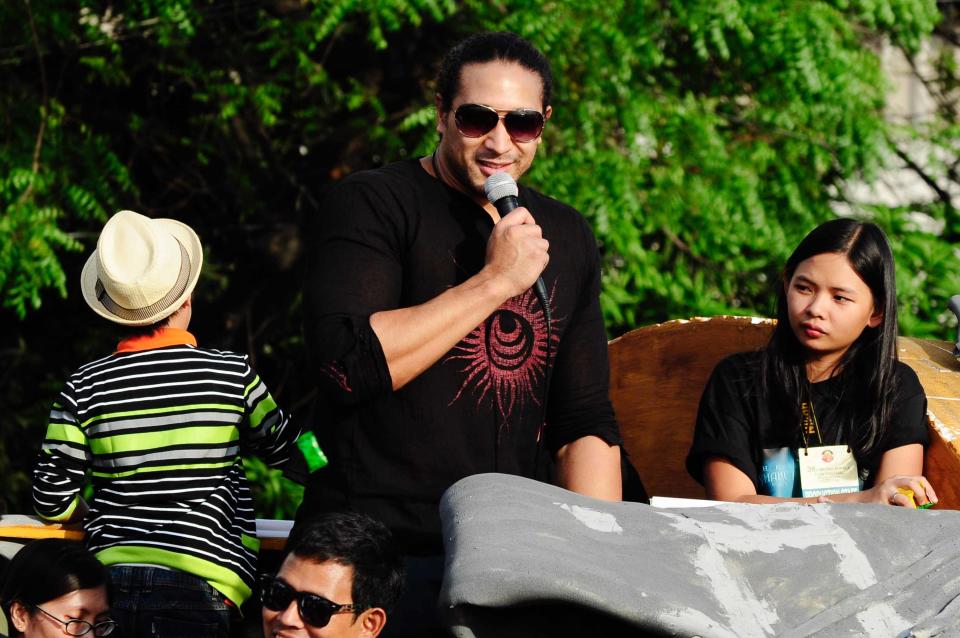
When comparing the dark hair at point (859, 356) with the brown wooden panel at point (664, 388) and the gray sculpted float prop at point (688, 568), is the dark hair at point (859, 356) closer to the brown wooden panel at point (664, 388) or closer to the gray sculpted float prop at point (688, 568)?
the brown wooden panel at point (664, 388)

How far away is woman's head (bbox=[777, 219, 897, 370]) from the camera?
9.98 feet

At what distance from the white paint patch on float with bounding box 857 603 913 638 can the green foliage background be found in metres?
3.63

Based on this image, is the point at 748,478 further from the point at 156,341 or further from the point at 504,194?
the point at 156,341

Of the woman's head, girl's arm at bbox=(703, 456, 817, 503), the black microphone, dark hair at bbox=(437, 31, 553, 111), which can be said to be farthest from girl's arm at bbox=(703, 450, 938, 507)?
dark hair at bbox=(437, 31, 553, 111)

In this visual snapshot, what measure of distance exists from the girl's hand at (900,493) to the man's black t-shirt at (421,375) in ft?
1.78

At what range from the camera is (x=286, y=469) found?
265 cm

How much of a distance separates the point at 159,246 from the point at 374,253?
0.66 metres

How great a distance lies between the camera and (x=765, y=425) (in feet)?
10.0

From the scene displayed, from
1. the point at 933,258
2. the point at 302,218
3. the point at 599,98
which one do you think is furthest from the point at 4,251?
the point at 933,258

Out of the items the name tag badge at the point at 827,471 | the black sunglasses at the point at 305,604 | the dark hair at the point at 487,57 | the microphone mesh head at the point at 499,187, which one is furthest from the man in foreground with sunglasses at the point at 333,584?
the name tag badge at the point at 827,471

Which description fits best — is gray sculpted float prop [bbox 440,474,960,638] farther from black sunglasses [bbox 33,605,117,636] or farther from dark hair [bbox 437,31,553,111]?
dark hair [bbox 437,31,553,111]

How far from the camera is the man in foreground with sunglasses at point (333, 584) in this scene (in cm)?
230

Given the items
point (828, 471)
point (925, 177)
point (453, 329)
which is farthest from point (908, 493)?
point (925, 177)

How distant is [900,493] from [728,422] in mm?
538
